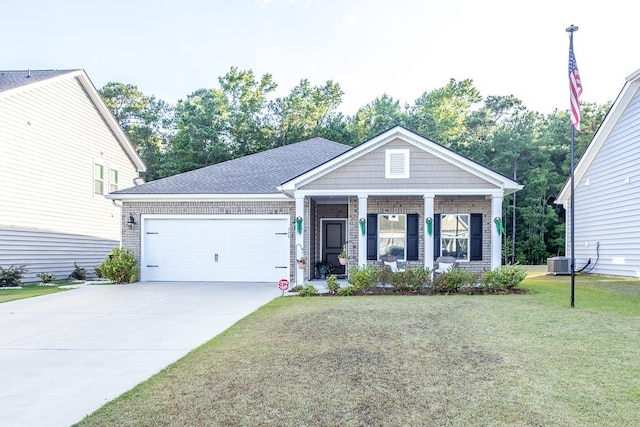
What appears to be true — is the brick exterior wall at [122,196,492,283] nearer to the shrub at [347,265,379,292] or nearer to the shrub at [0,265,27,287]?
the shrub at [347,265,379,292]

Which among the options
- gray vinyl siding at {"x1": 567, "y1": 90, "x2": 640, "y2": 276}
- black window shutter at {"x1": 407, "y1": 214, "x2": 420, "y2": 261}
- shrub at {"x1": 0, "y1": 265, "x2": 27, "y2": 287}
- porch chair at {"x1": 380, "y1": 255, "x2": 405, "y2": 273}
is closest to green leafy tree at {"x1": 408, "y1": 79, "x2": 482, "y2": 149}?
gray vinyl siding at {"x1": 567, "y1": 90, "x2": 640, "y2": 276}

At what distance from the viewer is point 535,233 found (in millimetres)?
29859

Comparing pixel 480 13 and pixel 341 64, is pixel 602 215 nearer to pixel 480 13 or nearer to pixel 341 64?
pixel 480 13

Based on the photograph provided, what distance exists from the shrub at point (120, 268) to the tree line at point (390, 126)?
17.5 m

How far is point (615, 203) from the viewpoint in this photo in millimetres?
14961

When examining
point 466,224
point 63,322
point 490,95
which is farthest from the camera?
point 490,95

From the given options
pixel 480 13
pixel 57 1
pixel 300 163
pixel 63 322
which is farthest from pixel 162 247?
pixel 480 13

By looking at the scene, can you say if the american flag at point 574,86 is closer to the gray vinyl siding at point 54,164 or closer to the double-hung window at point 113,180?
the gray vinyl siding at point 54,164

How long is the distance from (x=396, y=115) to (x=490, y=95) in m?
10.4

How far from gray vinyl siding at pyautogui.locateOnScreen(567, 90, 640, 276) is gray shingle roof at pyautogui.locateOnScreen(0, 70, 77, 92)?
19239 mm

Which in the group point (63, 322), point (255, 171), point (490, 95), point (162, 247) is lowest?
point (63, 322)

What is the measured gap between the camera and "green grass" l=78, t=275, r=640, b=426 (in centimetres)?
358

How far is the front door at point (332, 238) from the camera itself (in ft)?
51.3

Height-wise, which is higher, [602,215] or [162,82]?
[162,82]
